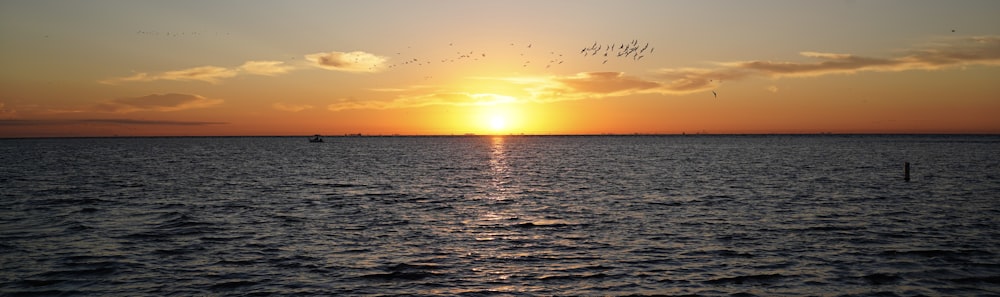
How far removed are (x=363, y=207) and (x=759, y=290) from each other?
96.2ft

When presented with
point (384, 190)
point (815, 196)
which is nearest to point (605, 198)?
point (815, 196)

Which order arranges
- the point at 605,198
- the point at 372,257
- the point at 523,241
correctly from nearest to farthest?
the point at 372,257, the point at 523,241, the point at 605,198

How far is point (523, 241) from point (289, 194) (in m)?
30.3

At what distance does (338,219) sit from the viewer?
123 ft

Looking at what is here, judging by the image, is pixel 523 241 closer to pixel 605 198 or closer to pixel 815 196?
pixel 605 198

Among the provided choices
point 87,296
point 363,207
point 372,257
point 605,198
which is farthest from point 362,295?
point 605,198

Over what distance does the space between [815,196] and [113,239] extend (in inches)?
1808

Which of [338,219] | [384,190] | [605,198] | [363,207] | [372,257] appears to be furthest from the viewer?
[384,190]

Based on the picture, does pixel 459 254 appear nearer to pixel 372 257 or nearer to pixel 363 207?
pixel 372 257

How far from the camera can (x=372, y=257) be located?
26.0m

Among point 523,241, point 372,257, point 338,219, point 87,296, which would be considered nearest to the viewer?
point 87,296

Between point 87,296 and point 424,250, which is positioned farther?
point 424,250

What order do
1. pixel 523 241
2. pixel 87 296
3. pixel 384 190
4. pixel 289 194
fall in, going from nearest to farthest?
pixel 87 296, pixel 523 241, pixel 289 194, pixel 384 190

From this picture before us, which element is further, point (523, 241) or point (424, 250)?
point (523, 241)
